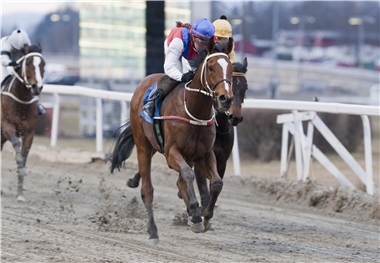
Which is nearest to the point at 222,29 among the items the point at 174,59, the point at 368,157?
the point at 174,59

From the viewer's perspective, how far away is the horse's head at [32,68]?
7.79 meters

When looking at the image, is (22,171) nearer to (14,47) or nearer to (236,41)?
(14,47)

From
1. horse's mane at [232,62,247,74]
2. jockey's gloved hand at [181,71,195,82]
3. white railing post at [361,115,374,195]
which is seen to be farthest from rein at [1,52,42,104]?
white railing post at [361,115,374,195]

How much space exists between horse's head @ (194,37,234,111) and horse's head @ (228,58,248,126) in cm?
18

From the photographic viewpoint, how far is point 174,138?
546cm

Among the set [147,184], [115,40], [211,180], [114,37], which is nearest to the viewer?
[211,180]

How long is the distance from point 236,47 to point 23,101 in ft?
155

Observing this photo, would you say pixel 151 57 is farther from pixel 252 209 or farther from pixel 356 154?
pixel 252 209

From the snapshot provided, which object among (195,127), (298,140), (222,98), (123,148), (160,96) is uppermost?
(222,98)

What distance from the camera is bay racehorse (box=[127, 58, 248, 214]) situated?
5.34 m

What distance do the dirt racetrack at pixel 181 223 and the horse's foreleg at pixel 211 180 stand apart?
0.91 ft

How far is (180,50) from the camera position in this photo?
570 centimetres

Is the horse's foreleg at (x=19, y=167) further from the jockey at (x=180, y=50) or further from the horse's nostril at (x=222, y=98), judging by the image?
the horse's nostril at (x=222, y=98)

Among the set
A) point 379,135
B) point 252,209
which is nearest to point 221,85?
point 252,209
